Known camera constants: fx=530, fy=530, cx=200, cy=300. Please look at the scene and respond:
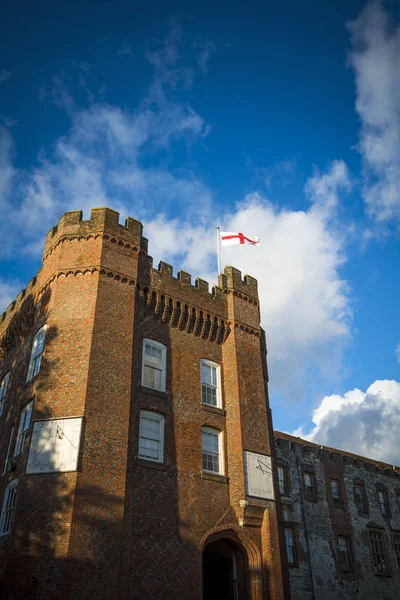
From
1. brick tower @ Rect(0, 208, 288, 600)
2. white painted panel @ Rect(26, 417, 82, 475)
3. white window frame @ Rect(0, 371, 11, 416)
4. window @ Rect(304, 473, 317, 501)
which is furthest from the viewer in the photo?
window @ Rect(304, 473, 317, 501)

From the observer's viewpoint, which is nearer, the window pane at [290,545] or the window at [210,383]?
the window at [210,383]

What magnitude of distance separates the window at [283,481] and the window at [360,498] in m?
7.29

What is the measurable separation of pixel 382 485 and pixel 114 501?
29999mm

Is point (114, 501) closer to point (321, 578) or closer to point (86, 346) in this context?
point (86, 346)

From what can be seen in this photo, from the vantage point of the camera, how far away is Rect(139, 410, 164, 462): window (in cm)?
2145

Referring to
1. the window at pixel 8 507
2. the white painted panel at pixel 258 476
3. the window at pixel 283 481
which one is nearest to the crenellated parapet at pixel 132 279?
the white painted panel at pixel 258 476

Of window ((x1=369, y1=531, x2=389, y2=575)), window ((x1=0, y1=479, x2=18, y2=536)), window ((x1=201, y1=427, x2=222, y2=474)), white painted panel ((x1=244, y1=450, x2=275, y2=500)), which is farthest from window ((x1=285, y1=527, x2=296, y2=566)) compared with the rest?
window ((x1=0, y1=479, x2=18, y2=536))

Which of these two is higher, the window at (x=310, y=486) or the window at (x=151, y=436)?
the window at (x=310, y=486)

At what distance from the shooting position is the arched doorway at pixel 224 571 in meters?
22.0

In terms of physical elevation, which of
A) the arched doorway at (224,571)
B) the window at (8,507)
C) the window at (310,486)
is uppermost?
the window at (310,486)

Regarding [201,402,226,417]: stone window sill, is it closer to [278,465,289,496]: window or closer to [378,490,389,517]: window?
[278,465,289,496]: window

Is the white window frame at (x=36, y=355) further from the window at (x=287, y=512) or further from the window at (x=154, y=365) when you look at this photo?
the window at (x=287, y=512)

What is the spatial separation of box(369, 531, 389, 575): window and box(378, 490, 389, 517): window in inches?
79.9

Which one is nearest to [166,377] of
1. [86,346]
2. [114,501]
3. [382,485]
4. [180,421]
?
[180,421]
